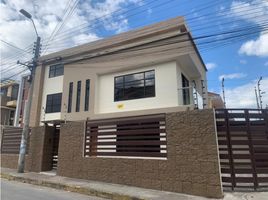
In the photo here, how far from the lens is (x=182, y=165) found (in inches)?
283

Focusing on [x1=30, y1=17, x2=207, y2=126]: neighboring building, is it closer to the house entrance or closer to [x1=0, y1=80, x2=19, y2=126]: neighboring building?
the house entrance

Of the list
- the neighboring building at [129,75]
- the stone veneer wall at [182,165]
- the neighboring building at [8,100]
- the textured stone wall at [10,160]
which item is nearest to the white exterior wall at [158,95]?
the neighboring building at [129,75]

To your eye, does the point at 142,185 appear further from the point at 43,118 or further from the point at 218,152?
the point at 43,118

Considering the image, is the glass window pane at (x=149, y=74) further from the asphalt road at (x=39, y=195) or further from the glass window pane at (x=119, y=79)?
the asphalt road at (x=39, y=195)

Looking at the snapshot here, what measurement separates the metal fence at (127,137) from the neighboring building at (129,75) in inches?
149

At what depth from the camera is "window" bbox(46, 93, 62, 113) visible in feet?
63.4

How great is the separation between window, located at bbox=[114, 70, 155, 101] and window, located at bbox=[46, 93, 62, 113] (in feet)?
20.0

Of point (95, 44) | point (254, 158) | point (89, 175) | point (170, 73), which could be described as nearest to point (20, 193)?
point (89, 175)

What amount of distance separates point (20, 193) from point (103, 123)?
3.72 m

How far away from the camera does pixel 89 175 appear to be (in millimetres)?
9266

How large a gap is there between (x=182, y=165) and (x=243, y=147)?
1897mm

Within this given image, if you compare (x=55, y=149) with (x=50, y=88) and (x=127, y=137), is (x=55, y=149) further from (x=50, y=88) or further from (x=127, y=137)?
(x=50, y=88)

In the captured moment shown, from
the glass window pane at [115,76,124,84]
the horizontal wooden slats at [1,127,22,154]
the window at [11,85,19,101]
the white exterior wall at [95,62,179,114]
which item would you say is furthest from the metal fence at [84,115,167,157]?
the window at [11,85,19,101]

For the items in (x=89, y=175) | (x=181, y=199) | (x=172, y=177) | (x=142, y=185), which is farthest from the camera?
(x=89, y=175)
